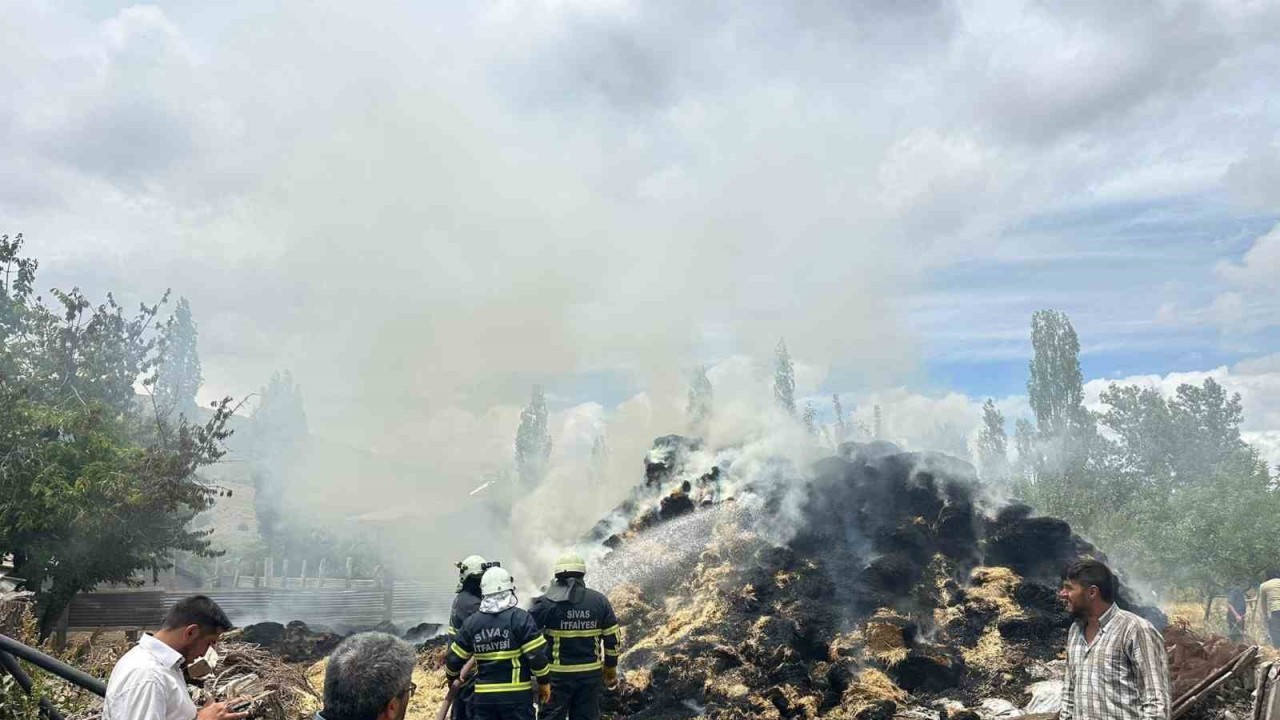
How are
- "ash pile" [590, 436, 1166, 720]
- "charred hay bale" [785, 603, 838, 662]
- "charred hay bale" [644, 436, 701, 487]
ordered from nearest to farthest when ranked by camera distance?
"ash pile" [590, 436, 1166, 720] → "charred hay bale" [785, 603, 838, 662] → "charred hay bale" [644, 436, 701, 487]

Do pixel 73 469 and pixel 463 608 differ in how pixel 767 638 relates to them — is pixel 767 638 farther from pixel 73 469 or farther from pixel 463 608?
pixel 73 469

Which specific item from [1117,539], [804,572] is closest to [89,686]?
[804,572]

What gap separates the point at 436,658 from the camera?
1495cm

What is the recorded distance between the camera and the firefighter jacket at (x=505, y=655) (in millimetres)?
7148

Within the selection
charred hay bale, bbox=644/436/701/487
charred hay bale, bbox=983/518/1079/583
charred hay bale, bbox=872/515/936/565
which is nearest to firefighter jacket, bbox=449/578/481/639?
charred hay bale, bbox=872/515/936/565

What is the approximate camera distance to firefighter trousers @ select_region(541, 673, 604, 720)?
8219mm

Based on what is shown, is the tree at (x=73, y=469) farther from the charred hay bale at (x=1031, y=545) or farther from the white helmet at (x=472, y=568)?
the charred hay bale at (x=1031, y=545)

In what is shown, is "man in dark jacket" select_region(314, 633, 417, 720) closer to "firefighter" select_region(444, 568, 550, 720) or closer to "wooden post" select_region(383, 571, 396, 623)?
"firefighter" select_region(444, 568, 550, 720)

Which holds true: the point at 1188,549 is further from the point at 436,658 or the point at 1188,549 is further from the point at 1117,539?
the point at 436,658

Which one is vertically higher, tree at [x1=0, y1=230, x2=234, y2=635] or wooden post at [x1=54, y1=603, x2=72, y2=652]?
tree at [x1=0, y1=230, x2=234, y2=635]

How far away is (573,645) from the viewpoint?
8.36 meters

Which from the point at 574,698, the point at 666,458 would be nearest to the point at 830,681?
the point at 574,698

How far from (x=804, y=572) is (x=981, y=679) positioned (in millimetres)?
3598

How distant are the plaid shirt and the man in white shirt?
4496 millimetres
